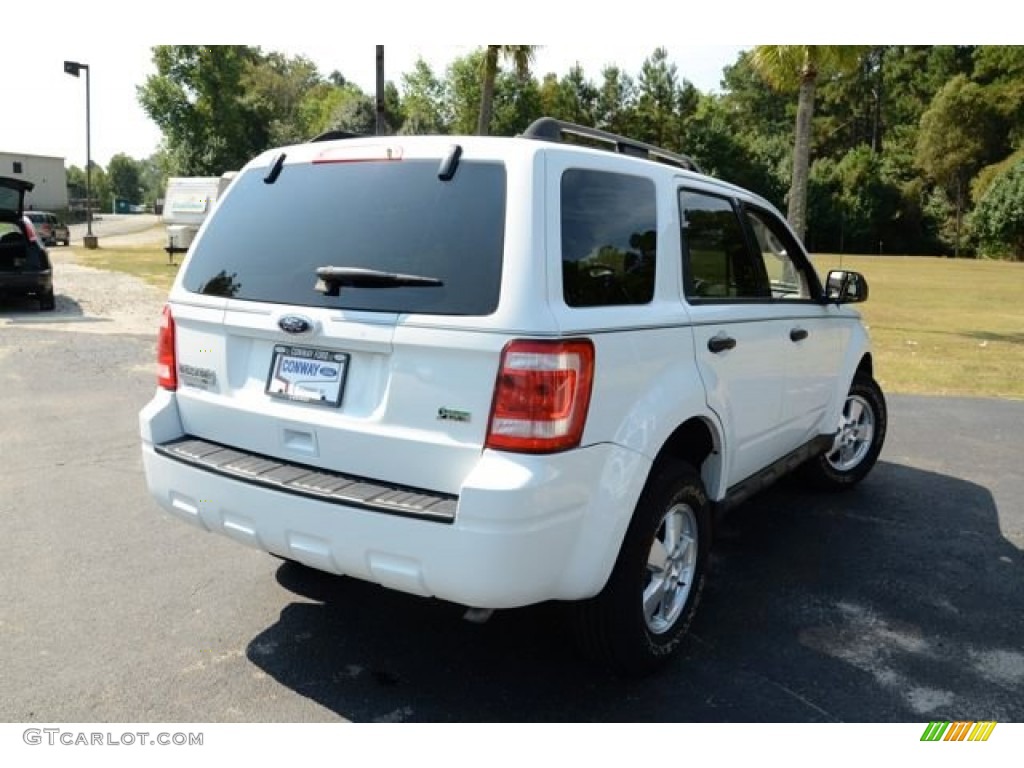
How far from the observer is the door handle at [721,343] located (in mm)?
3396

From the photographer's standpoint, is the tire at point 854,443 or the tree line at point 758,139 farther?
the tree line at point 758,139

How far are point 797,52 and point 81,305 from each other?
1377 centimetres

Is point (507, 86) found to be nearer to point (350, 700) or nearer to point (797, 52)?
point (797, 52)

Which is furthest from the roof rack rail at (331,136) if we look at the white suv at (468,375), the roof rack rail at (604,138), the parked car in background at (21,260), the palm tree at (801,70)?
the palm tree at (801,70)

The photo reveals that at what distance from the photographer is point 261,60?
251ft

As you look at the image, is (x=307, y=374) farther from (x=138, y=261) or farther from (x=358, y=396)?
(x=138, y=261)

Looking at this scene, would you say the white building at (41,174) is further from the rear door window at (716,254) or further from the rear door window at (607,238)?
the rear door window at (607,238)

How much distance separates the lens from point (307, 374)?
9.53 ft

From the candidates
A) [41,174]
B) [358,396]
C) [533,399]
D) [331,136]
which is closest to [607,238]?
[533,399]

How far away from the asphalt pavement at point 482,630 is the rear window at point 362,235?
1425 millimetres

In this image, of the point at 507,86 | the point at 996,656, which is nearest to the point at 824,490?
the point at 996,656

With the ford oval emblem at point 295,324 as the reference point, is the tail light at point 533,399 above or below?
below

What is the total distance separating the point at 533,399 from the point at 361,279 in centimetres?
75

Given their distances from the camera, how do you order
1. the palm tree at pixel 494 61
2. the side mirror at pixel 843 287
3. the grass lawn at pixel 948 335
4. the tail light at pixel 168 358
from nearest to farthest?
the tail light at pixel 168 358
the side mirror at pixel 843 287
the grass lawn at pixel 948 335
the palm tree at pixel 494 61
